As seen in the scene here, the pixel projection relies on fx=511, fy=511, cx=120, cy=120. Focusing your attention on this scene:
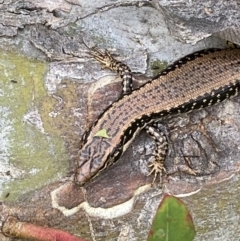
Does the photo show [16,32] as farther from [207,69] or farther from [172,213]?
[172,213]

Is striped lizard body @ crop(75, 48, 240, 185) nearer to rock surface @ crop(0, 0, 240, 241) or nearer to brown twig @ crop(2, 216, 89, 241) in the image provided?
rock surface @ crop(0, 0, 240, 241)

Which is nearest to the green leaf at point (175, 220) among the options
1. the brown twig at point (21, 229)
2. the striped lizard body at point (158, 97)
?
the brown twig at point (21, 229)

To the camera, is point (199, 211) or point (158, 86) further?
point (158, 86)

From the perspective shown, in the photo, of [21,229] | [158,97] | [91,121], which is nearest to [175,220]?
[21,229]

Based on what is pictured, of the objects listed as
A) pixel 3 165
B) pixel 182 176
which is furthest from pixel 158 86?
pixel 3 165

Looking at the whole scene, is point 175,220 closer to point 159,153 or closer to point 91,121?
point 159,153

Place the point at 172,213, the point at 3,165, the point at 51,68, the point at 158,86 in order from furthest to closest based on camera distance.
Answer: the point at 158,86
the point at 51,68
the point at 3,165
the point at 172,213
